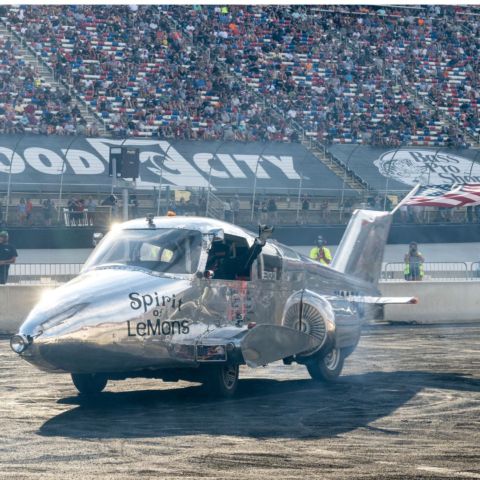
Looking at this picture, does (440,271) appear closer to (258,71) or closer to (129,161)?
(129,161)

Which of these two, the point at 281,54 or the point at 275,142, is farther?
the point at 281,54

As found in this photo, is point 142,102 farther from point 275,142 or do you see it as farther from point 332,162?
point 332,162

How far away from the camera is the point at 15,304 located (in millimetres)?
23016

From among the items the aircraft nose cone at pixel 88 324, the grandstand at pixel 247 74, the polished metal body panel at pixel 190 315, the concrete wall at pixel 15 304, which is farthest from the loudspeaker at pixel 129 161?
the grandstand at pixel 247 74

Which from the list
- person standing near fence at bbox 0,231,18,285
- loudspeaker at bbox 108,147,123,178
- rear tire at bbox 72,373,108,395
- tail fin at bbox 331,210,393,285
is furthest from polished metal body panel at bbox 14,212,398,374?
person standing near fence at bbox 0,231,18,285

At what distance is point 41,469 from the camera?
8.78 m

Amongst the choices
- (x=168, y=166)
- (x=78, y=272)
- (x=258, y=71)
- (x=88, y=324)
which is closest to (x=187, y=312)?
(x=88, y=324)

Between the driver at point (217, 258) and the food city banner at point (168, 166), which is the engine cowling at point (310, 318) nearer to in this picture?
the driver at point (217, 258)

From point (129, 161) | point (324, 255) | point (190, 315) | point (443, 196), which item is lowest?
point (324, 255)

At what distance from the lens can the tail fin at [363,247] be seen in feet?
57.1

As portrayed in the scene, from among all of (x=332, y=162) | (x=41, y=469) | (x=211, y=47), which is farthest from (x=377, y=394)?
(x=211, y=47)

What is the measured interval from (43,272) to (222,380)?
14.6m

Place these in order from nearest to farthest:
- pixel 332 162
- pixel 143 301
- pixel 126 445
A: pixel 126 445
pixel 143 301
pixel 332 162

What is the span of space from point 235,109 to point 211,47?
17.0 feet
